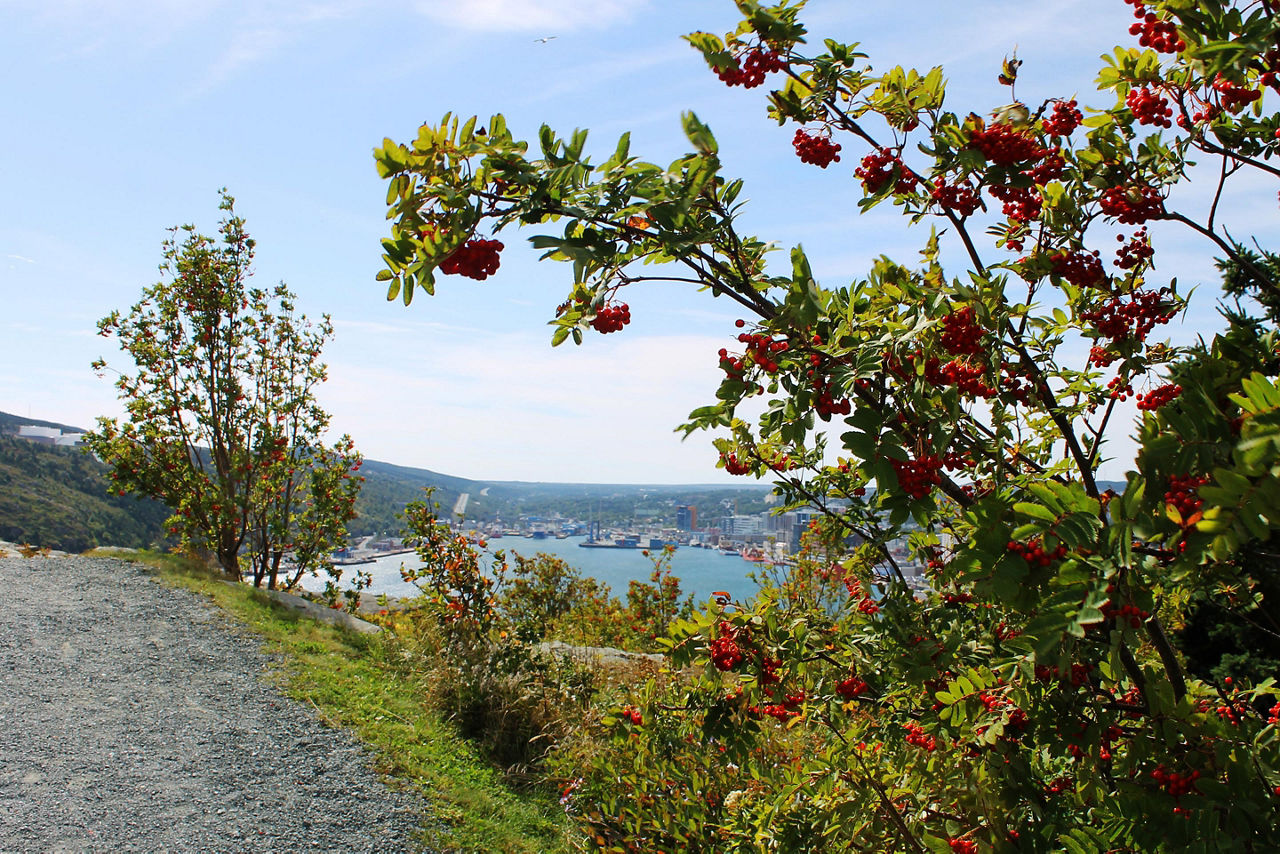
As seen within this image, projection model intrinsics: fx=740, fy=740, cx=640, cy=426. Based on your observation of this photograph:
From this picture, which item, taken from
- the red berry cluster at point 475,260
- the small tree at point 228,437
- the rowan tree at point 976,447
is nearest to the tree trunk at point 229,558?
the small tree at point 228,437

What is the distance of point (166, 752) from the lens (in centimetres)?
512

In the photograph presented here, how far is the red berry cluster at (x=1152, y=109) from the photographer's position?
2.11 metres

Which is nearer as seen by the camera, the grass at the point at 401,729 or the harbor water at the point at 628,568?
the grass at the point at 401,729

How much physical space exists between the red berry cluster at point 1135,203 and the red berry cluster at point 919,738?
1578mm

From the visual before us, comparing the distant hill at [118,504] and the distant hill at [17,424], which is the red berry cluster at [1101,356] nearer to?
the distant hill at [118,504]

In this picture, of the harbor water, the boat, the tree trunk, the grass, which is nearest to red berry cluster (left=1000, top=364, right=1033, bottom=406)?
the grass

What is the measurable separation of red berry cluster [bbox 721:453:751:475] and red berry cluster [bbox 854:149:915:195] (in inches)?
39.5

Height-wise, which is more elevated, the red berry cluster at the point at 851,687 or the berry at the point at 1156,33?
the berry at the point at 1156,33

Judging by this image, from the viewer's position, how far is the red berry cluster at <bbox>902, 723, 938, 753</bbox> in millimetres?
2096

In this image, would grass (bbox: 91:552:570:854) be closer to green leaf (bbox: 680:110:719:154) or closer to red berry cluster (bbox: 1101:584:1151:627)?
red berry cluster (bbox: 1101:584:1151:627)

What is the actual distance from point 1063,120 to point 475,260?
175cm

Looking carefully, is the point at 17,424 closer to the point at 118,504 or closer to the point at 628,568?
the point at 118,504

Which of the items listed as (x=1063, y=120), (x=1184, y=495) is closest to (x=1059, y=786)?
(x=1184, y=495)

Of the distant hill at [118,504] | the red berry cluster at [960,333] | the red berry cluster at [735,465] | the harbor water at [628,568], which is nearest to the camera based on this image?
the red berry cluster at [960,333]
